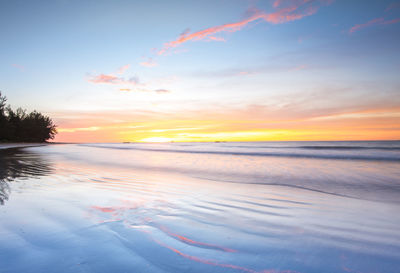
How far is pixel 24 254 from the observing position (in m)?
1.87

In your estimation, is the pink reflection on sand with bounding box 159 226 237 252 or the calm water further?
the pink reflection on sand with bounding box 159 226 237 252

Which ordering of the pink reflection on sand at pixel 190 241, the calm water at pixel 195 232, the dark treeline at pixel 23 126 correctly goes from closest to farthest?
1. the calm water at pixel 195 232
2. the pink reflection on sand at pixel 190 241
3. the dark treeline at pixel 23 126

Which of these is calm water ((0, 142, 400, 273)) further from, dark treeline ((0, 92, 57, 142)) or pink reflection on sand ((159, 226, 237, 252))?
dark treeline ((0, 92, 57, 142))

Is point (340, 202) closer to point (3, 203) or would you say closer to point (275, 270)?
point (275, 270)

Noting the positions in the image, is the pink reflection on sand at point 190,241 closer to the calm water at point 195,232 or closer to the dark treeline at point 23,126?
the calm water at point 195,232

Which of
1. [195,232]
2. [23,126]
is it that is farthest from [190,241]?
[23,126]

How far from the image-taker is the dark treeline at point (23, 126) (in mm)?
49900

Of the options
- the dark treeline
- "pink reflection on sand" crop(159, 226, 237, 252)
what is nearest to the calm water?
"pink reflection on sand" crop(159, 226, 237, 252)

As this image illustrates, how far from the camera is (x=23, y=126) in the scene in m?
61.5

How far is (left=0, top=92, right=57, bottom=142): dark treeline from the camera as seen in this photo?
4990 centimetres

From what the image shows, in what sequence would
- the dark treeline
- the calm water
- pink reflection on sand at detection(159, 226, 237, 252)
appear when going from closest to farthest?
1. the calm water
2. pink reflection on sand at detection(159, 226, 237, 252)
3. the dark treeline

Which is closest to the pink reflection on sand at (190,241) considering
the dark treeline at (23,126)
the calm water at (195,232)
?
the calm water at (195,232)

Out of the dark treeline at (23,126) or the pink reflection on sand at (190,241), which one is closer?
the pink reflection on sand at (190,241)

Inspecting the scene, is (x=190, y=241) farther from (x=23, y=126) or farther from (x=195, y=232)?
(x=23, y=126)
